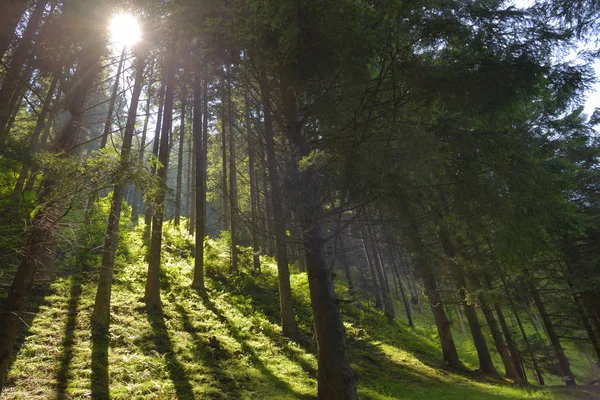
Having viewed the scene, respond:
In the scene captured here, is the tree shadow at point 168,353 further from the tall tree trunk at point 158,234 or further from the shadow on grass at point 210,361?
the shadow on grass at point 210,361

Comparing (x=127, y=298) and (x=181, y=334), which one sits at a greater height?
(x=127, y=298)

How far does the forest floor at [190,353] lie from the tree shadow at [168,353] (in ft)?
0.09

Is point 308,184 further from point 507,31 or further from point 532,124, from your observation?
point 532,124

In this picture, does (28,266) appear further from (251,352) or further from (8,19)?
(251,352)

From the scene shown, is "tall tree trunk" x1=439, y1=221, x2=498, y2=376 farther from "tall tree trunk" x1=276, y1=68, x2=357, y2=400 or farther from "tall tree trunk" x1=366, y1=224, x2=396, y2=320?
"tall tree trunk" x1=276, y1=68, x2=357, y2=400

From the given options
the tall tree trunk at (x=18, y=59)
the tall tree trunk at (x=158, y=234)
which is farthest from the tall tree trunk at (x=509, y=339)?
the tall tree trunk at (x=18, y=59)

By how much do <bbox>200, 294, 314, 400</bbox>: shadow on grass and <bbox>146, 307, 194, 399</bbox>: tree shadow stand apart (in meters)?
1.91

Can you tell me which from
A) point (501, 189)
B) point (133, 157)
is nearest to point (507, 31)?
point (501, 189)

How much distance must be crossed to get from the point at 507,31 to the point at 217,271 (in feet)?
44.5

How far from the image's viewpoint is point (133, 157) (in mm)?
4422

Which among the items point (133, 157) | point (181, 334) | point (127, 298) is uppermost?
point (133, 157)

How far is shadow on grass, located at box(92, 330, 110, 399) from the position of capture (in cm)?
543

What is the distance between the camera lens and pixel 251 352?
8750mm

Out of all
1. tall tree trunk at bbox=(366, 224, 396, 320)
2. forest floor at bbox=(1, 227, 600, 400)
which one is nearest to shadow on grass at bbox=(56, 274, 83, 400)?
forest floor at bbox=(1, 227, 600, 400)
